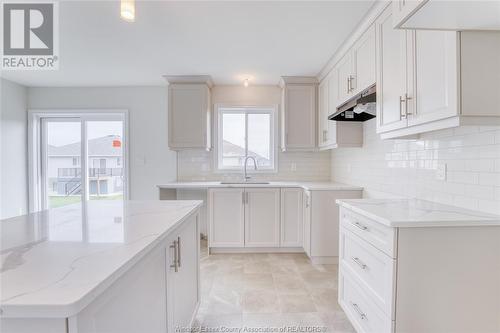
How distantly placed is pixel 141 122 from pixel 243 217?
2340 millimetres

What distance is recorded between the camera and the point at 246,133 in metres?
4.16

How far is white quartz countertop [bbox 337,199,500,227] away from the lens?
51.0 inches

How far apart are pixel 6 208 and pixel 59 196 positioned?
26.1 inches

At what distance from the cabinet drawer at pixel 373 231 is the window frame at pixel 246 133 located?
2.27 m

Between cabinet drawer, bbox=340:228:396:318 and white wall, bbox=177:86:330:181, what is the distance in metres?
2.17

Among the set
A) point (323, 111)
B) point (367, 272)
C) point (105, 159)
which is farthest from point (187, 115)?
point (367, 272)

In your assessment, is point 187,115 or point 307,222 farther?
point 187,115

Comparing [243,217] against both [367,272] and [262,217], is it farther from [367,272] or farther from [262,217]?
[367,272]

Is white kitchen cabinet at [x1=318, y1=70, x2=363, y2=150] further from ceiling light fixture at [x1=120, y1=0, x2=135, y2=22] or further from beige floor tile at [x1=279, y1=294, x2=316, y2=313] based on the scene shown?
ceiling light fixture at [x1=120, y1=0, x2=135, y2=22]

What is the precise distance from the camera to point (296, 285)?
2.54 meters


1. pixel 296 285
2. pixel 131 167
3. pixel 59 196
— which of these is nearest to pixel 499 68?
pixel 296 285

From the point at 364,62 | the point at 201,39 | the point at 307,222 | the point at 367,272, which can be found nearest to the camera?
the point at 367,272

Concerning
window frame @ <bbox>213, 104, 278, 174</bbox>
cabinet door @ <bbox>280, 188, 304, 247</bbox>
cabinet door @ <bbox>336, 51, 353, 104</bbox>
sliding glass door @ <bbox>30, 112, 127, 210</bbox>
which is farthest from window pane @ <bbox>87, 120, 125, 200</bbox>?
cabinet door @ <bbox>336, 51, 353, 104</bbox>

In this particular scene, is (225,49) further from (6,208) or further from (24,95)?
(6,208)
